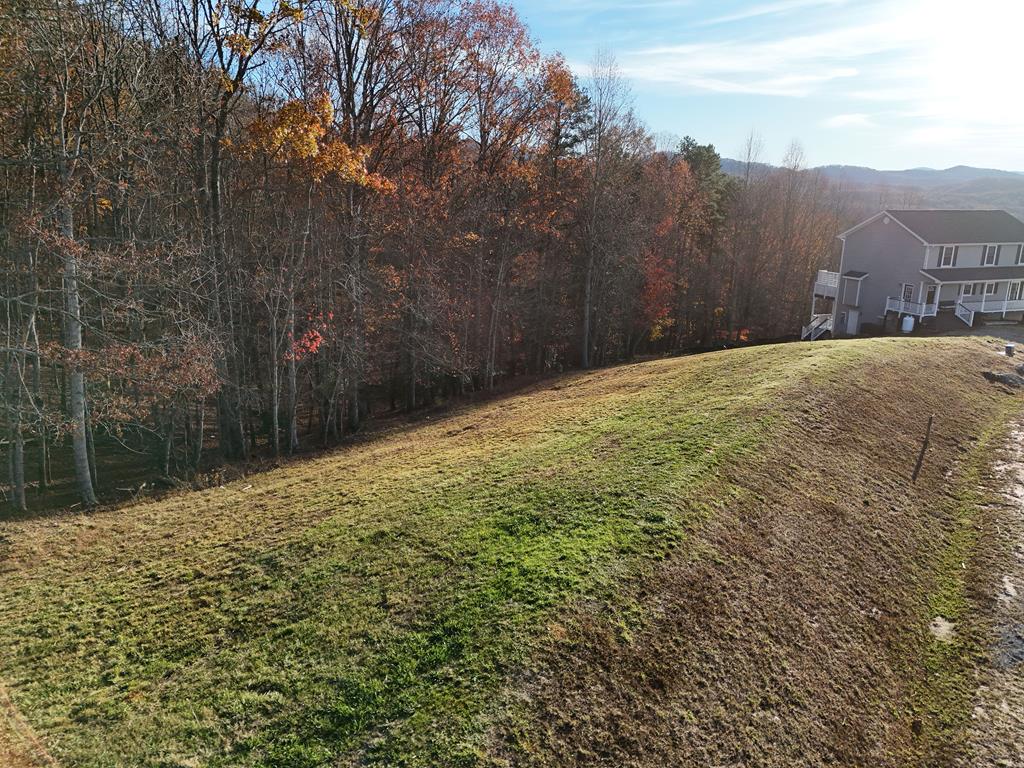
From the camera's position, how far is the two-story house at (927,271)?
34.5 meters

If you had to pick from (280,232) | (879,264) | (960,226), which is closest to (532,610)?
(280,232)

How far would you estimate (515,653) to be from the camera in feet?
22.0

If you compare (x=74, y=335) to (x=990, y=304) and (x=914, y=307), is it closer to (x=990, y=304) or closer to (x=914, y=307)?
(x=914, y=307)

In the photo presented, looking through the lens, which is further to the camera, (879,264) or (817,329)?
(817,329)

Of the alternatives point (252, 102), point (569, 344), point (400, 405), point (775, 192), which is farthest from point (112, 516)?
point (775, 192)

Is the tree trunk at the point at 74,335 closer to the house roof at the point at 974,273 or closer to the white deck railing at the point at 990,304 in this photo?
the house roof at the point at 974,273

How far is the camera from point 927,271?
112 feet

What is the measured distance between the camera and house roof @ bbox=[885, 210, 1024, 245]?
34.8m

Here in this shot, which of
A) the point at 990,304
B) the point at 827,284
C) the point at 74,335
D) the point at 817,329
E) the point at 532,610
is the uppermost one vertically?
the point at 827,284

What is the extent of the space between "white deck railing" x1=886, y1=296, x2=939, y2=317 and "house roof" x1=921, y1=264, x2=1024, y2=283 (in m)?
1.43

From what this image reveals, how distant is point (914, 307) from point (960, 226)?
6533mm

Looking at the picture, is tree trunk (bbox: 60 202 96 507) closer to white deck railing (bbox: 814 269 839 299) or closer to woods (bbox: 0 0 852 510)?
woods (bbox: 0 0 852 510)

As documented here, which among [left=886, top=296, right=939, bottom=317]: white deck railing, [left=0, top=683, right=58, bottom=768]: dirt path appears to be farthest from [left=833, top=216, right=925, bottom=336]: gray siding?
[left=0, top=683, right=58, bottom=768]: dirt path

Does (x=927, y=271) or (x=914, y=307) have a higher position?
(x=927, y=271)
